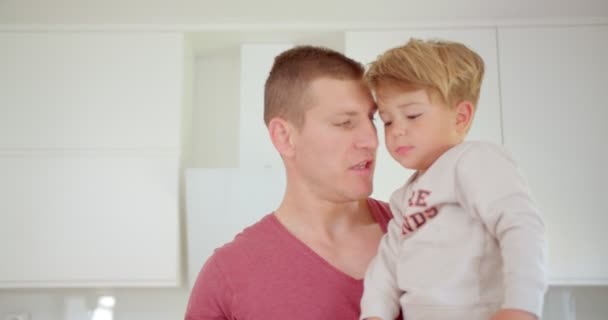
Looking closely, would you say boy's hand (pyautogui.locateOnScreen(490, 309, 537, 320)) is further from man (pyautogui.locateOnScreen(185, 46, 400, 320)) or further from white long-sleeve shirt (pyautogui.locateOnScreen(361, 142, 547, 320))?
man (pyautogui.locateOnScreen(185, 46, 400, 320))

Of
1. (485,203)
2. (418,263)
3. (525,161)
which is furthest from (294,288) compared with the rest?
(525,161)

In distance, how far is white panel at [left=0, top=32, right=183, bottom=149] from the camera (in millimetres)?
2328

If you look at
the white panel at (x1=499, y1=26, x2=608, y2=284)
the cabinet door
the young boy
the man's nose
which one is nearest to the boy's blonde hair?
the young boy

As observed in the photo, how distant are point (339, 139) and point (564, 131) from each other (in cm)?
156

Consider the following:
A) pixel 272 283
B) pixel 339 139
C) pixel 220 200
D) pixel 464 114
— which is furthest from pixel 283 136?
pixel 220 200

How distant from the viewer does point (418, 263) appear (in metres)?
0.81

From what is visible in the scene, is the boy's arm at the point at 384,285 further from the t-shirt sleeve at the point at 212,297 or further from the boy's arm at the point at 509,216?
the t-shirt sleeve at the point at 212,297

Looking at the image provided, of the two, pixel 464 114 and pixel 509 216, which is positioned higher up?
pixel 464 114

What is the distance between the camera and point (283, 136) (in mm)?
1150

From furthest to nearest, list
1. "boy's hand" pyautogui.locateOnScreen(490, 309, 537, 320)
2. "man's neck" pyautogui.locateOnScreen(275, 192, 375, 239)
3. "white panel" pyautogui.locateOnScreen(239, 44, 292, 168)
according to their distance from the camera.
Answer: "white panel" pyautogui.locateOnScreen(239, 44, 292, 168) → "man's neck" pyautogui.locateOnScreen(275, 192, 375, 239) → "boy's hand" pyautogui.locateOnScreen(490, 309, 537, 320)

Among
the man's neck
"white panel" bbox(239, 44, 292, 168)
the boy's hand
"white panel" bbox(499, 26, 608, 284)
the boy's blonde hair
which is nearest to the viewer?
the boy's hand

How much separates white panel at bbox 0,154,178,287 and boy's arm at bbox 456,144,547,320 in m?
1.65

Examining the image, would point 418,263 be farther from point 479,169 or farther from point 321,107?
point 321,107

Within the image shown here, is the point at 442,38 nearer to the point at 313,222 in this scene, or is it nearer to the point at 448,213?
the point at 313,222
